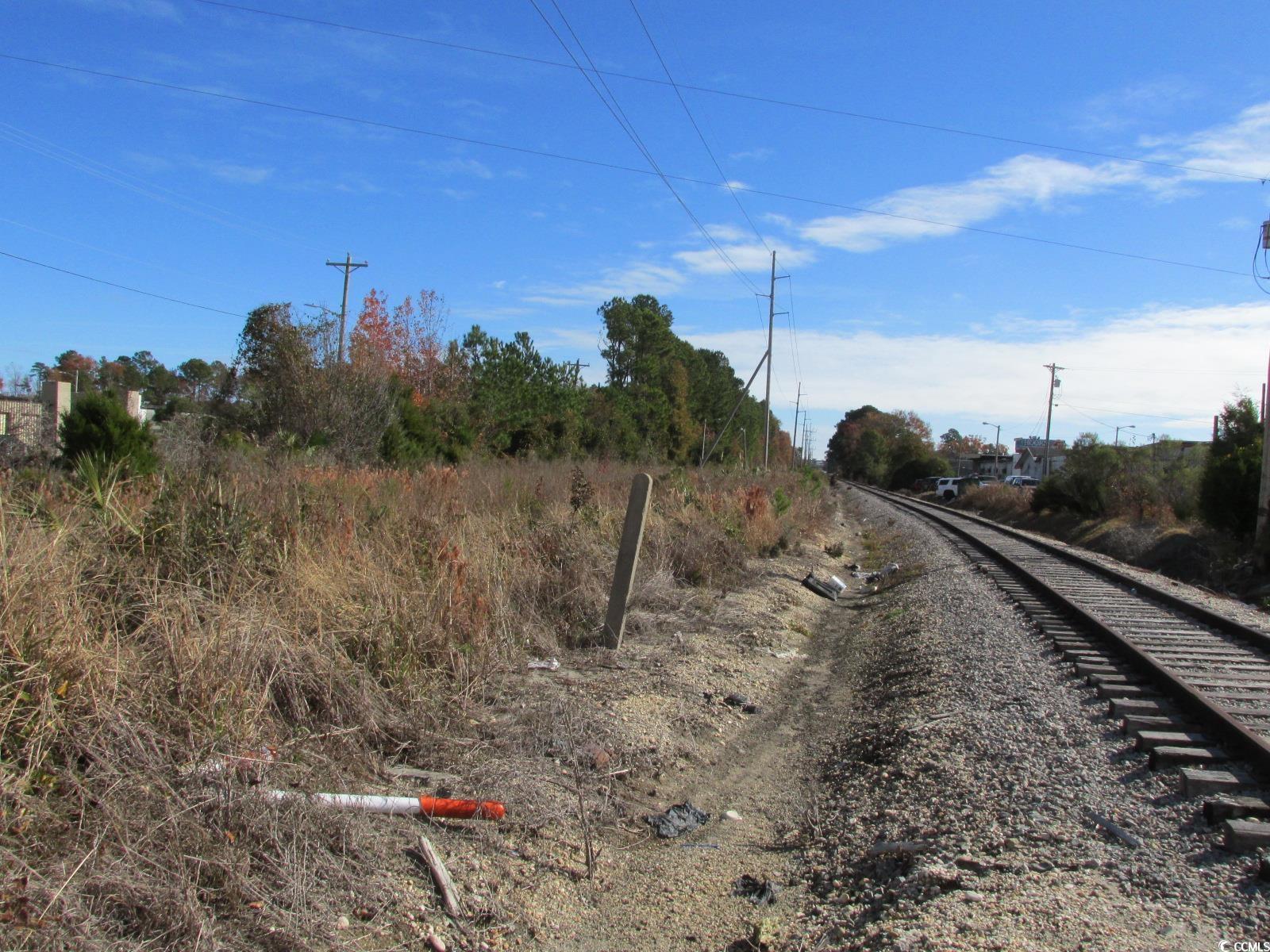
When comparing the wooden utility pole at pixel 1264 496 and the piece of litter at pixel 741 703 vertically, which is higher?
the wooden utility pole at pixel 1264 496

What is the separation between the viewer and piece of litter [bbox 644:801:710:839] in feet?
17.0

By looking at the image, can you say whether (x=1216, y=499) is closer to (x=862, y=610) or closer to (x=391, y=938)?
(x=862, y=610)

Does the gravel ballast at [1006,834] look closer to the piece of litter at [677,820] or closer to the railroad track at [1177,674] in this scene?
the railroad track at [1177,674]

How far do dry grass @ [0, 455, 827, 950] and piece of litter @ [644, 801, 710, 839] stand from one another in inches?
48.1

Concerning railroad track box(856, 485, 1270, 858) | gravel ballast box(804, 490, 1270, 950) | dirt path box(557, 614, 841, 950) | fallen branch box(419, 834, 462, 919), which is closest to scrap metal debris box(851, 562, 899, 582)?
railroad track box(856, 485, 1270, 858)

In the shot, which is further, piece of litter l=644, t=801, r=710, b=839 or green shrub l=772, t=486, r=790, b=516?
green shrub l=772, t=486, r=790, b=516

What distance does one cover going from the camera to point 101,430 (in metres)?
15.7

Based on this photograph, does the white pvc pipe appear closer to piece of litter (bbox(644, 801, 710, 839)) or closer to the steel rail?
piece of litter (bbox(644, 801, 710, 839))

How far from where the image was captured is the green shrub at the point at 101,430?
15.5 m

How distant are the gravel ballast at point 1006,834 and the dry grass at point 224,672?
2.19 m

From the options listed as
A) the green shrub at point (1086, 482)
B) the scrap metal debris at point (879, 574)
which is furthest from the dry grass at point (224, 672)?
the green shrub at point (1086, 482)

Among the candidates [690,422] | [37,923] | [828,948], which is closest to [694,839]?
[828,948]

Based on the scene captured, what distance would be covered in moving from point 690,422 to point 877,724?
59738 mm

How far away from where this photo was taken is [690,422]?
66625 mm
